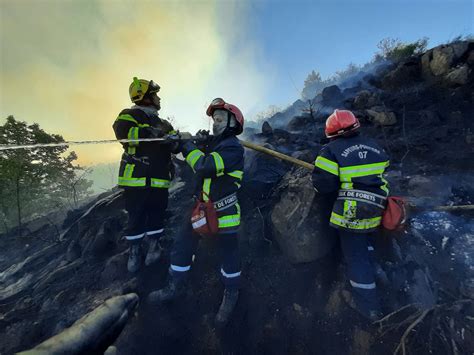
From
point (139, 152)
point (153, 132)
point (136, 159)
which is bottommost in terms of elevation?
point (136, 159)

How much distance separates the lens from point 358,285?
2959 mm

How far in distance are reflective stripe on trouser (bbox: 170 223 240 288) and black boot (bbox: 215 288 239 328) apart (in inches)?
4.1

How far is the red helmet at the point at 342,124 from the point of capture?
3238mm

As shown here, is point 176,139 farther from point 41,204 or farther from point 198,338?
point 41,204

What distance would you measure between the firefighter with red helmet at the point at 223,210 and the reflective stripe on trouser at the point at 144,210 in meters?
0.82

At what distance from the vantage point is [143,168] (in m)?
3.72

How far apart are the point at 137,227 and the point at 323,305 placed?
3.02 metres

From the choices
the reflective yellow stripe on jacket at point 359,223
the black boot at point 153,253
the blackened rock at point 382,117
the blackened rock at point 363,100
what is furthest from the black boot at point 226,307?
the blackened rock at point 363,100

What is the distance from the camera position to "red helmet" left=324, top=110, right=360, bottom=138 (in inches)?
127

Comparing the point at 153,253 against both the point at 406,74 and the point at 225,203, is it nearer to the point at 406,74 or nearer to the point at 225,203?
the point at 225,203

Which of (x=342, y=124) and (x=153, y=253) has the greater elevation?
(x=342, y=124)

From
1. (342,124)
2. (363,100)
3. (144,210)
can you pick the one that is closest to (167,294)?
(144,210)

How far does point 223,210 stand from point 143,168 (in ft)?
4.75

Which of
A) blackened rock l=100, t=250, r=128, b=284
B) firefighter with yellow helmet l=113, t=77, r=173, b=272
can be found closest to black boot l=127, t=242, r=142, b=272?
firefighter with yellow helmet l=113, t=77, r=173, b=272
